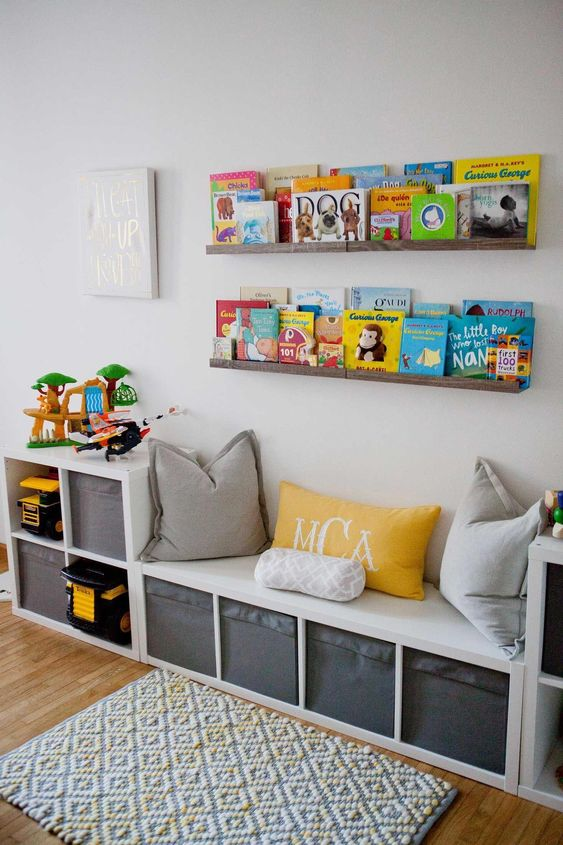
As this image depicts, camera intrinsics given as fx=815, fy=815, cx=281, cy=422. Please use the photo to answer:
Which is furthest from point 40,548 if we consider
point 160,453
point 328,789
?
point 328,789

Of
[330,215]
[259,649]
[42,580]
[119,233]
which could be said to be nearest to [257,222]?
[330,215]

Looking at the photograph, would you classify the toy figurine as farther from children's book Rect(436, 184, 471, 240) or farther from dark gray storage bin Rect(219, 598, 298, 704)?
children's book Rect(436, 184, 471, 240)

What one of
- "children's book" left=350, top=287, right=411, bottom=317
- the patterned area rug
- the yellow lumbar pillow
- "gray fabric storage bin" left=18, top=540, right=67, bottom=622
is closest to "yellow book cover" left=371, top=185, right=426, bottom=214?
"children's book" left=350, top=287, right=411, bottom=317

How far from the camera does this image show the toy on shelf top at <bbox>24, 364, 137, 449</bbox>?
9.98 feet

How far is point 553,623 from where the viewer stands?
1.98 m

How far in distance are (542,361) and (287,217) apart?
35.7 inches

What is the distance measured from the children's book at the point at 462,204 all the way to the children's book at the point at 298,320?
55cm

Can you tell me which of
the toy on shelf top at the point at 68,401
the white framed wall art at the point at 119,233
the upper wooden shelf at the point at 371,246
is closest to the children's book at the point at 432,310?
the upper wooden shelf at the point at 371,246

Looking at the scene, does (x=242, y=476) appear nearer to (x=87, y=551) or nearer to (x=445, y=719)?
(x=87, y=551)

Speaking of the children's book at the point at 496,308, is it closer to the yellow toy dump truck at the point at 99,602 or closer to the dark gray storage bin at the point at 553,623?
the dark gray storage bin at the point at 553,623

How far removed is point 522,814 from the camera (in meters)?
2.02

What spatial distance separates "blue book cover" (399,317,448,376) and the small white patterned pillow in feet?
1.97

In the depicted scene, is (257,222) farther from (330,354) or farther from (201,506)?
(201,506)

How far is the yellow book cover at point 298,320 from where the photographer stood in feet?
8.36
